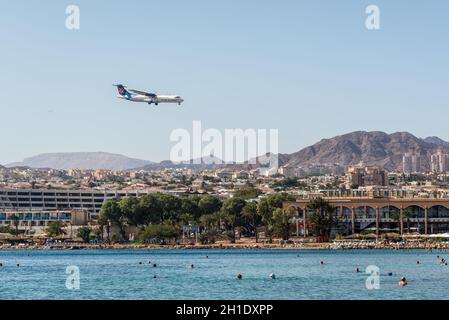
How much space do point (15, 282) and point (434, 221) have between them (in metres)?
97.6

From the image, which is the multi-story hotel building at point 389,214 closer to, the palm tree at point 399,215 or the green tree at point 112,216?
the palm tree at point 399,215

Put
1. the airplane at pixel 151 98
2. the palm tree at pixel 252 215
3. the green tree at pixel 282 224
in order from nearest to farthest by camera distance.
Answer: the airplane at pixel 151 98
the green tree at pixel 282 224
the palm tree at pixel 252 215

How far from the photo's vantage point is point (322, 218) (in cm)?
14600

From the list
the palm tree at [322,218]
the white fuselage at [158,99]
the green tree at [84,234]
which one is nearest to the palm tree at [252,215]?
the palm tree at [322,218]

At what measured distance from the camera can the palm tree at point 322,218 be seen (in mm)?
146000

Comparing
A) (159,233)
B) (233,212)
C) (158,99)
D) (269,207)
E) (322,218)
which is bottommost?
(159,233)

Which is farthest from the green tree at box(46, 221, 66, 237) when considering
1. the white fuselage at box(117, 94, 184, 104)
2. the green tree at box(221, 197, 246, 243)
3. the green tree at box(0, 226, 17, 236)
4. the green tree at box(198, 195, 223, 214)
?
the white fuselage at box(117, 94, 184, 104)

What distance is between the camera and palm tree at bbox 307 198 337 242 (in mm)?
146000

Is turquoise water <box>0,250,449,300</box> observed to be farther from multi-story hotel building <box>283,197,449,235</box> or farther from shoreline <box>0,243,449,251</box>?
multi-story hotel building <box>283,197,449,235</box>

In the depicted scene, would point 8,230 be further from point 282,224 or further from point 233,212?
point 282,224

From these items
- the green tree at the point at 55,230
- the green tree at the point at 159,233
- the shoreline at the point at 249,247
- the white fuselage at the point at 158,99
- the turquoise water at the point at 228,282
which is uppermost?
the white fuselage at the point at 158,99

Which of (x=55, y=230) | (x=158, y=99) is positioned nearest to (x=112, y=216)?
(x=55, y=230)

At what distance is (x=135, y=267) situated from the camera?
297 feet
